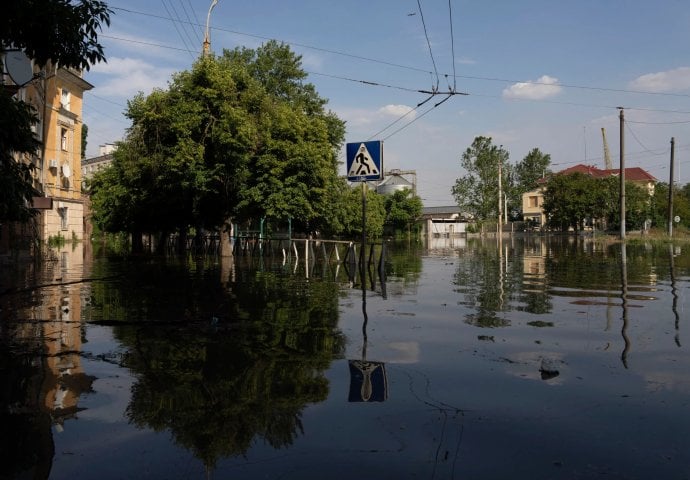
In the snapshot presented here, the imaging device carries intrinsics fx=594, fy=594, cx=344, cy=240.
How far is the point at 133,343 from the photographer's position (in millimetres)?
7027

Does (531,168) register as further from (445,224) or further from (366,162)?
(366,162)

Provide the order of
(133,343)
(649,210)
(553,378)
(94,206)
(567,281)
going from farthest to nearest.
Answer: (649,210)
(94,206)
(567,281)
(133,343)
(553,378)

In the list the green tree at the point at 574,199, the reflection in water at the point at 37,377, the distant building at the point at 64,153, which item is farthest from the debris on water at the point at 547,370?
the green tree at the point at 574,199

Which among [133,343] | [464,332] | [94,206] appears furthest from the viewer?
[94,206]

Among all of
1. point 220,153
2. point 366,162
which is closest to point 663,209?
point 220,153

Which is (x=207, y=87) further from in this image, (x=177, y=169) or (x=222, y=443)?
(x=222, y=443)

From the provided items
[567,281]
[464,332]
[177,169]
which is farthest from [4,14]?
[177,169]

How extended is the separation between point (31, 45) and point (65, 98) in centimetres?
4225

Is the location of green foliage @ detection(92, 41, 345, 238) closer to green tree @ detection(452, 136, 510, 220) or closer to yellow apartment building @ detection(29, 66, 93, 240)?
yellow apartment building @ detection(29, 66, 93, 240)

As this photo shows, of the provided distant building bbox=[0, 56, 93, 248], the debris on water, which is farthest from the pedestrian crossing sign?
distant building bbox=[0, 56, 93, 248]

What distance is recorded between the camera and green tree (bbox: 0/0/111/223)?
6.55 metres

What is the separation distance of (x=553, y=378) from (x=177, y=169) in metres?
20.6

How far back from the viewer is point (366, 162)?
12.0 meters

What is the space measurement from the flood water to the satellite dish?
5.00 meters
